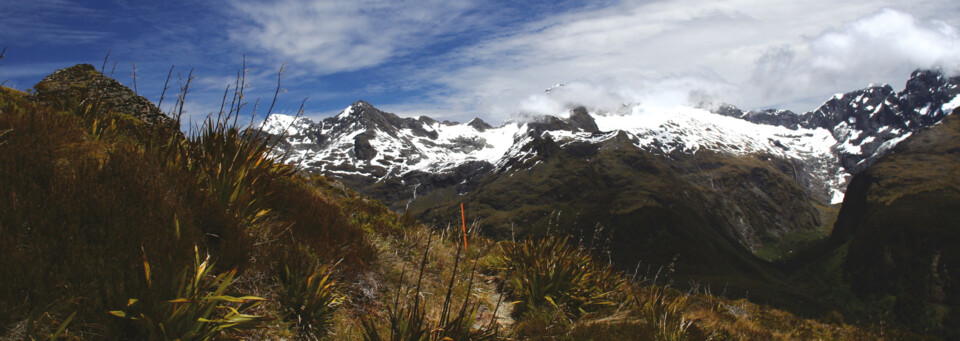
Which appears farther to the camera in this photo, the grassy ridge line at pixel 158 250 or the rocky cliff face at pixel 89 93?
the rocky cliff face at pixel 89 93

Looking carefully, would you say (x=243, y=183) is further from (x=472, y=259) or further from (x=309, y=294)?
(x=472, y=259)

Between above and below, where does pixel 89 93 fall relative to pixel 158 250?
above

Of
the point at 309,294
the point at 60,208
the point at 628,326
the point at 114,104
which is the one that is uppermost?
the point at 114,104

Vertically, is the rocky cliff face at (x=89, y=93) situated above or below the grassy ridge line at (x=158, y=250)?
A: above

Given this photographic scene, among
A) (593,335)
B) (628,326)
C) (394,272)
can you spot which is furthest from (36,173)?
(628,326)

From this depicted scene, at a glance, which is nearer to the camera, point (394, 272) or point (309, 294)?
point (309, 294)

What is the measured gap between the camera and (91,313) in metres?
3.31

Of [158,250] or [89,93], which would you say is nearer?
[158,250]

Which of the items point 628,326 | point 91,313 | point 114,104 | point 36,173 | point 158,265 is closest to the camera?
point 91,313

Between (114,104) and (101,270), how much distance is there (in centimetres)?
823

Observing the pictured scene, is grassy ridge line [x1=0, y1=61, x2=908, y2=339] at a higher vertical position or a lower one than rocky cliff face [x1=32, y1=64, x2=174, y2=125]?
lower

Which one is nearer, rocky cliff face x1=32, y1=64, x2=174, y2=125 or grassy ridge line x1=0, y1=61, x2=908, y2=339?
grassy ridge line x1=0, y1=61, x2=908, y2=339

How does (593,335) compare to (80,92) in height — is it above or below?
below

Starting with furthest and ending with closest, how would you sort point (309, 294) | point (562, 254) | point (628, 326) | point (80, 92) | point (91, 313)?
point (80, 92) < point (562, 254) < point (628, 326) < point (309, 294) < point (91, 313)
